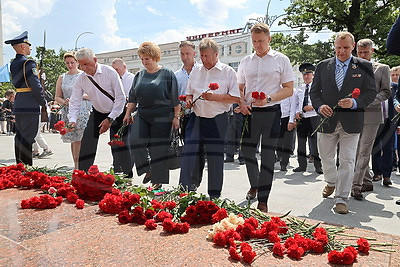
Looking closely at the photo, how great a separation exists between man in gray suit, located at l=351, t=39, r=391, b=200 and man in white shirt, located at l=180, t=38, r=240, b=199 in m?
1.88

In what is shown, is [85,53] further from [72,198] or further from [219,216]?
[219,216]

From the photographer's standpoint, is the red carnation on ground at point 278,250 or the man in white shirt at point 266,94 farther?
the man in white shirt at point 266,94

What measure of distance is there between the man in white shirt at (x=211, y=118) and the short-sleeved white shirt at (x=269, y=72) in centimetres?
24

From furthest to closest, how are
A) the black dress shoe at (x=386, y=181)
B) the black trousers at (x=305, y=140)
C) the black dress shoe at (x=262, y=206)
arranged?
the black trousers at (x=305, y=140)
the black dress shoe at (x=386, y=181)
the black dress shoe at (x=262, y=206)

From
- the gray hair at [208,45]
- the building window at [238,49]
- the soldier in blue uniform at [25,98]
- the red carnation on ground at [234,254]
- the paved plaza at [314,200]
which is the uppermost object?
the building window at [238,49]

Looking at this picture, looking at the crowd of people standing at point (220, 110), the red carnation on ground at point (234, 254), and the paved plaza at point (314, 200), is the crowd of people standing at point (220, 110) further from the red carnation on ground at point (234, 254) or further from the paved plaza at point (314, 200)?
the red carnation on ground at point (234, 254)

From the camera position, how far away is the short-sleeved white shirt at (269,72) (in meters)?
3.88

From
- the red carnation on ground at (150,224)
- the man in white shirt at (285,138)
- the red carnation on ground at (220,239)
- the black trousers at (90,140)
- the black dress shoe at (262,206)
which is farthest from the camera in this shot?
the man in white shirt at (285,138)

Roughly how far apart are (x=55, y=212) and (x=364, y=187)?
13.5 feet

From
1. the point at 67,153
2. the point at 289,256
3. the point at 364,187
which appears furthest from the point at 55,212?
the point at 67,153

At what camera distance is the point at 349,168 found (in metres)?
4.05

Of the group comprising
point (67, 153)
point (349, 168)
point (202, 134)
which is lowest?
point (67, 153)

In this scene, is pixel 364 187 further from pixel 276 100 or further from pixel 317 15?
pixel 317 15

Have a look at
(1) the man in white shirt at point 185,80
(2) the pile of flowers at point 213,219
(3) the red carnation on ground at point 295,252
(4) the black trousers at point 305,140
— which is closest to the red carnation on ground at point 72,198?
(2) the pile of flowers at point 213,219
